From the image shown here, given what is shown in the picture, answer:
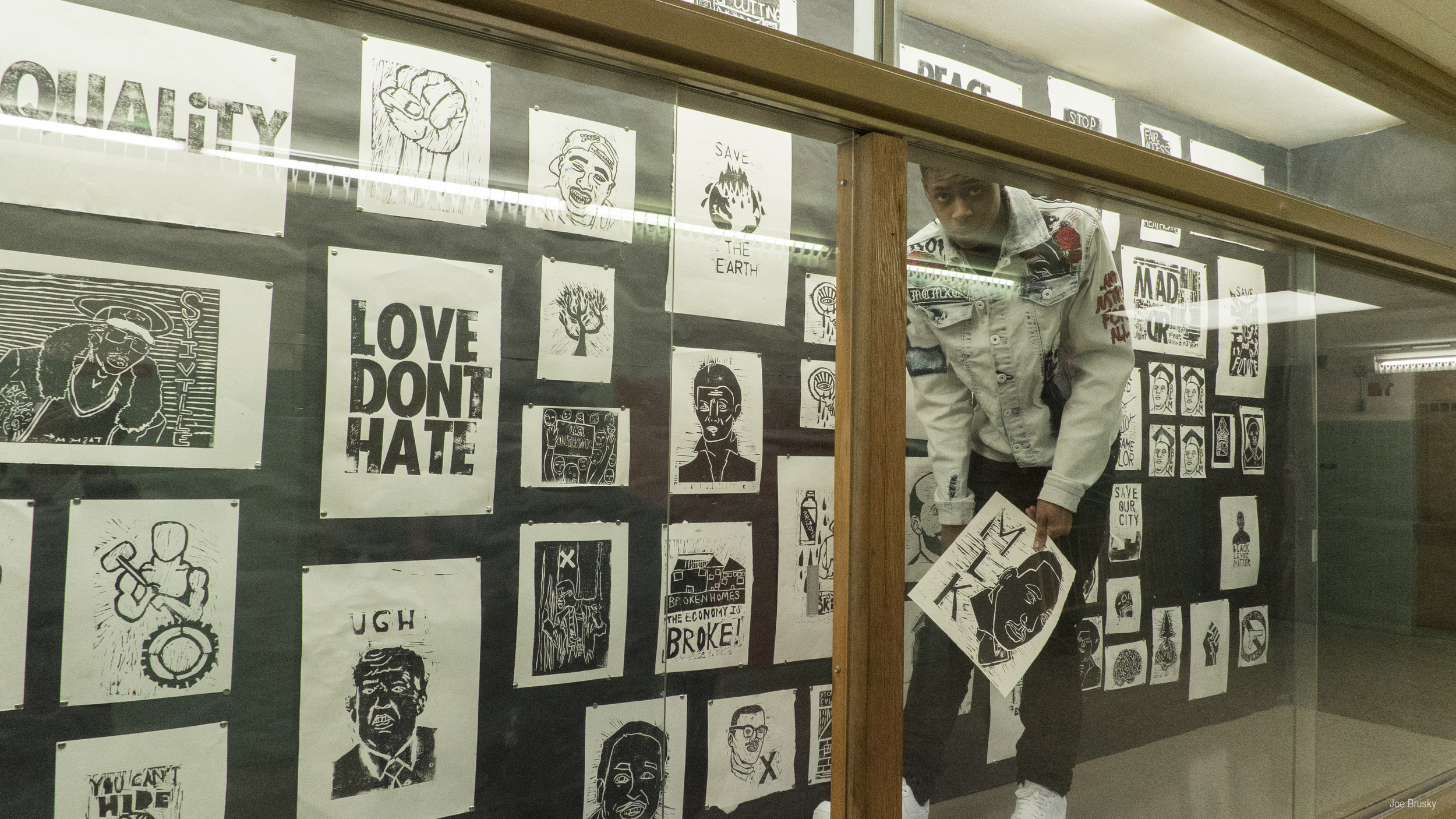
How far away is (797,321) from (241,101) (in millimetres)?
1321

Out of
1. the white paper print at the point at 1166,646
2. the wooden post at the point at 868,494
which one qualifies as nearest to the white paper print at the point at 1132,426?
the white paper print at the point at 1166,646

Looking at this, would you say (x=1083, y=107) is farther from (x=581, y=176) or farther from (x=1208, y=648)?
(x=1208, y=648)

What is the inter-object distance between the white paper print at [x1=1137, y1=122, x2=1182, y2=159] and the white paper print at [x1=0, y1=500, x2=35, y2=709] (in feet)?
7.17

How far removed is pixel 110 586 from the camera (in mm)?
1143

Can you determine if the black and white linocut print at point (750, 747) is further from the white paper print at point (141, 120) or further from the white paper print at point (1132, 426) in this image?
the white paper print at point (141, 120)

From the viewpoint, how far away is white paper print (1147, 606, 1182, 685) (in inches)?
75.4

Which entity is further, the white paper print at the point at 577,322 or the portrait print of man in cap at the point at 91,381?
the white paper print at the point at 577,322

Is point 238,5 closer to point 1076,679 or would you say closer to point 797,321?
point 797,321

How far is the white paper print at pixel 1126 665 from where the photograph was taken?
1.84 m

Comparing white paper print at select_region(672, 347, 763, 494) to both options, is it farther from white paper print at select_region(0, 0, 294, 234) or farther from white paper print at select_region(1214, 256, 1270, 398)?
white paper print at select_region(1214, 256, 1270, 398)

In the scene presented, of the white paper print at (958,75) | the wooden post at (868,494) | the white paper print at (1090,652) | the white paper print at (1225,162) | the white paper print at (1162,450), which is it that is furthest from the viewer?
the white paper print at (1225,162)

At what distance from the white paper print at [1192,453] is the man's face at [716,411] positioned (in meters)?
1.05

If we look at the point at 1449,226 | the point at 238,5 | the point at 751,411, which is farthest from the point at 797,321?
the point at 1449,226

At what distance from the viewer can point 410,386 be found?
1.41m
